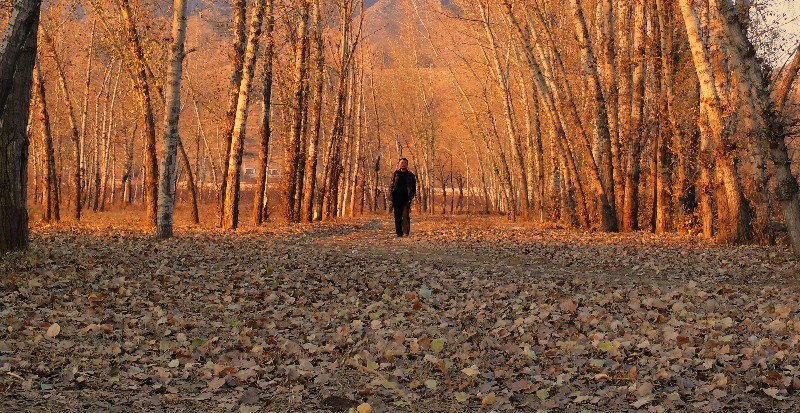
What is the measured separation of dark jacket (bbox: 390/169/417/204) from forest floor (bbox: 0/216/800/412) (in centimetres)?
582

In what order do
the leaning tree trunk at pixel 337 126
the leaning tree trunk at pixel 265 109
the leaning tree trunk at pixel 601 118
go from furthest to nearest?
the leaning tree trunk at pixel 337 126
the leaning tree trunk at pixel 265 109
the leaning tree trunk at pixel 601 118

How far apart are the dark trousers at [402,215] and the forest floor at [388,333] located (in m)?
6.13

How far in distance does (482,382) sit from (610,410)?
1.10 meters

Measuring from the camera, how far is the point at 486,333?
26.0 feet

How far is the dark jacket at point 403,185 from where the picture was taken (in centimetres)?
2003

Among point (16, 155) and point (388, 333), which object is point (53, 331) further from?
point (16, 155)

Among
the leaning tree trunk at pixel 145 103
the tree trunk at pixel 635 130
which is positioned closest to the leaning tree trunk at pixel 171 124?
the leaning tree trunk at pixel 145 103

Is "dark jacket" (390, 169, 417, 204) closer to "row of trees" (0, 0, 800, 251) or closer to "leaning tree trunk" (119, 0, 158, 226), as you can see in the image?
"row of trees" (0, 0, 800, 251)

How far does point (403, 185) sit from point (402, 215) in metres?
1.15

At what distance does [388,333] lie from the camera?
7.88 m

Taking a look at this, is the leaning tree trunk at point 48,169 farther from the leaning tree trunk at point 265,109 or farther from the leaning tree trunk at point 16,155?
the leaning tree trunk at point 16,155

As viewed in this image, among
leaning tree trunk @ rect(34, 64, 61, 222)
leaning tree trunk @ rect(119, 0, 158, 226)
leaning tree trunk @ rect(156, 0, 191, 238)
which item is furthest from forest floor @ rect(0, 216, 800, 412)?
leaning tree trunk @ rect(34, 64, 61, 222)

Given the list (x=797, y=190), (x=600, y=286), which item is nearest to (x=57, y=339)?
(x=600, y=286)

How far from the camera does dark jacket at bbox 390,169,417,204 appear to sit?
20031 mm
